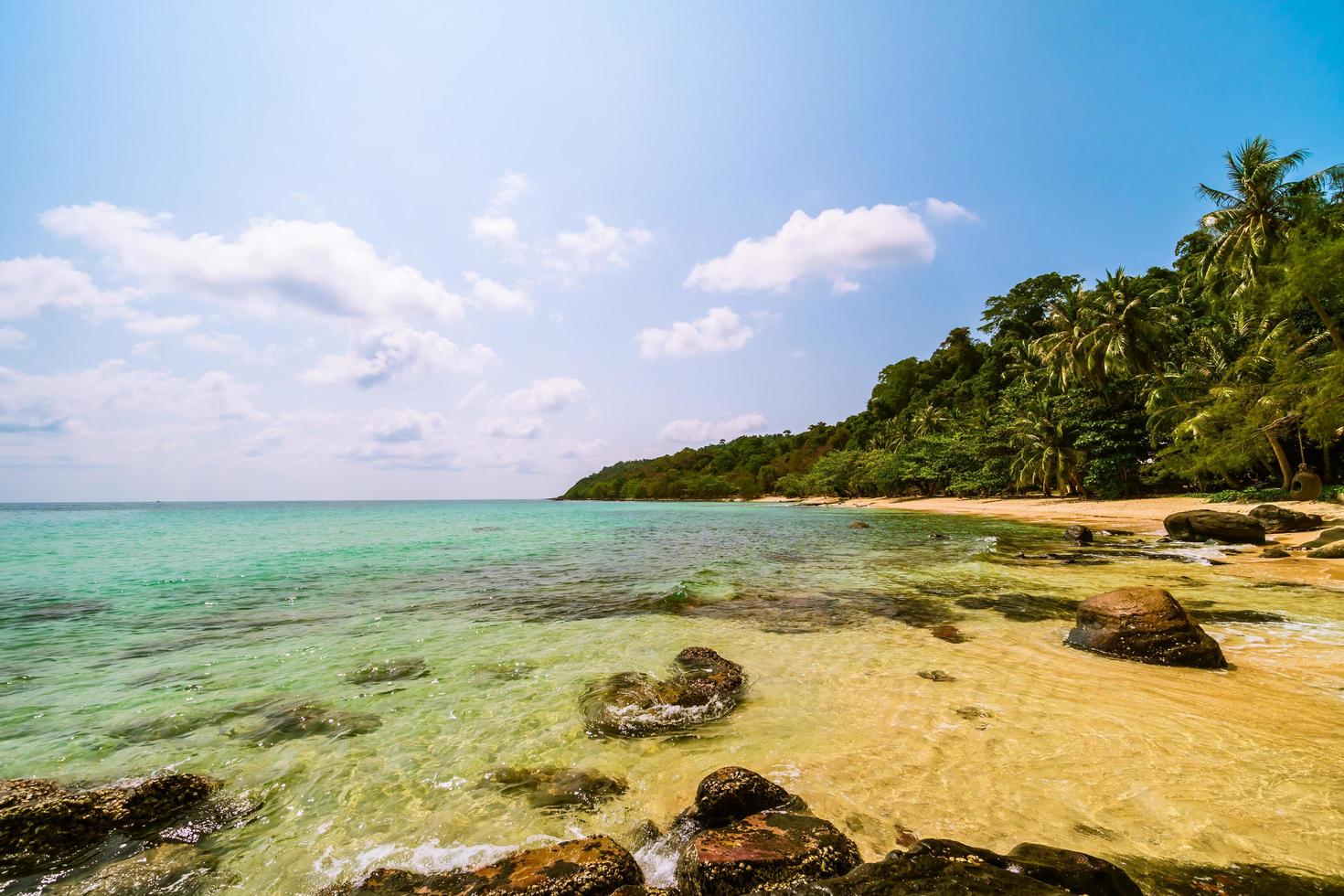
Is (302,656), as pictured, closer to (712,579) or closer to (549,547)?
(712,579)

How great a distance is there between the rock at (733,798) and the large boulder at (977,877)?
1150 millimetres

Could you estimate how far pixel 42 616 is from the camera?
12250mm

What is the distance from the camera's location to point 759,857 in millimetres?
3150

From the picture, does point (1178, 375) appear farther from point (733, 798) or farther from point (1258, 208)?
point (733, 798)

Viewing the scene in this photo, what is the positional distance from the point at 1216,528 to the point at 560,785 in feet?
89.6

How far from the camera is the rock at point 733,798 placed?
3939 mm

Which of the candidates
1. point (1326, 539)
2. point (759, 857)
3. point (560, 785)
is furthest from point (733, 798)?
point (1326, 539)

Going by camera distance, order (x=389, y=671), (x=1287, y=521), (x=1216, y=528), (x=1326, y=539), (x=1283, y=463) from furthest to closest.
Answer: (x=1283, y=463)
(x=1287, y=521)
(x=1216, y=528)
(x=1326, y=539)
(x=389, y=671)

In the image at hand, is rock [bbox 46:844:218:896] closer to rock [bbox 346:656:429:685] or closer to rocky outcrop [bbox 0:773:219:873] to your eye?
rocky outcrop [bbox 0:773:219:873]

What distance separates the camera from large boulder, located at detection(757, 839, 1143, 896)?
2395 mm

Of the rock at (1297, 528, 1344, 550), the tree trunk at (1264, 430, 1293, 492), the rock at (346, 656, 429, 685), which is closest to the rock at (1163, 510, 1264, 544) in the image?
the rock at (1297, 528, 1344, 550)

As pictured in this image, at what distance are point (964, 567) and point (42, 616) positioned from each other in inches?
973

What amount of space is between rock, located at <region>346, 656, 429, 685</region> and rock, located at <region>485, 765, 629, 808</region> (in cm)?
365

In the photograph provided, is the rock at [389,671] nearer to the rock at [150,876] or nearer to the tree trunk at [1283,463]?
the rock at [150,876]
